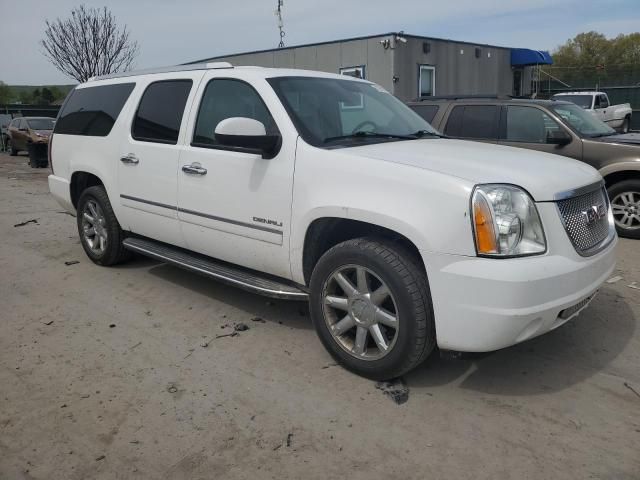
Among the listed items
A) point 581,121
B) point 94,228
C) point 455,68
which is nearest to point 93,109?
point 94,228

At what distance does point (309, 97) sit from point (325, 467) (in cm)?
249

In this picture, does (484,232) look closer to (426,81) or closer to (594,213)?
(594,213)

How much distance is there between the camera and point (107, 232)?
550cm

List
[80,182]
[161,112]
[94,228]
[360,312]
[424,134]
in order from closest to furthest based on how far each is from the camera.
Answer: [360,312], [424,134], [161,112], [94,228], [80,182]

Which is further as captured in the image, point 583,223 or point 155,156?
point 155,156

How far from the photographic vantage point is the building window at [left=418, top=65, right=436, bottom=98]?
736 inches

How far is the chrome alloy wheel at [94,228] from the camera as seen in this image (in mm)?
5582

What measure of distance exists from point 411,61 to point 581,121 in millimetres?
11253

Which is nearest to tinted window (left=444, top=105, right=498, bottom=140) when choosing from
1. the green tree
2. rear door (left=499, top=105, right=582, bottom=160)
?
rear door (left=499, top=105, right=582, bottom=160)

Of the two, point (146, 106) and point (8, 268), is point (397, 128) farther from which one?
point (8, 268)

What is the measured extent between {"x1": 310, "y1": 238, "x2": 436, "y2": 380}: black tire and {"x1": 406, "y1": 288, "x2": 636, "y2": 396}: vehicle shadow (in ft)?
0.95

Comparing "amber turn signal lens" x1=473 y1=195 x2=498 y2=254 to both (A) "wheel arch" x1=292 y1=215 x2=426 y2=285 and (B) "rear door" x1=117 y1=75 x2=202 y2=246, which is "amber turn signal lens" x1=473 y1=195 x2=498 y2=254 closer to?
(A) "wheel arch" x1=292 y1=215 x2=426 y2=285

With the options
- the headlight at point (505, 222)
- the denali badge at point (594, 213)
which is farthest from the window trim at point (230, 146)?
the denali badge at point (594, 213)

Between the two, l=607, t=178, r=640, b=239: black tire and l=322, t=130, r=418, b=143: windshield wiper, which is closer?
l=322, t=130, r=418, b=143: windshield wiper
